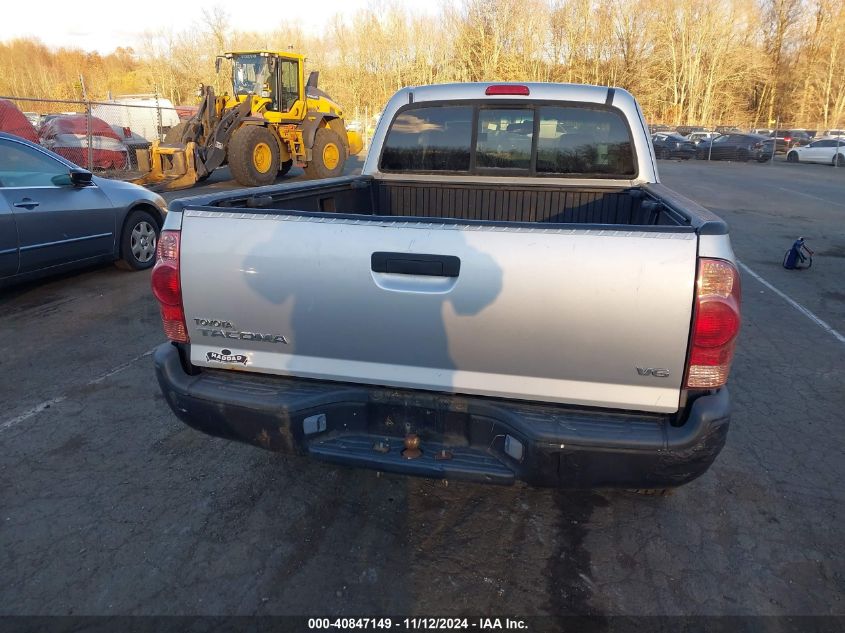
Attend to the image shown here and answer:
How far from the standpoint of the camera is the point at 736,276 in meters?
2.08

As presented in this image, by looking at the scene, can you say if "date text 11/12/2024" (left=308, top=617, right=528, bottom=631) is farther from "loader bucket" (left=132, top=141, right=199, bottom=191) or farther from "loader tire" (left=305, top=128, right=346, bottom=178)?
"loader tire" (left=305, top=128, right=346, bottom=178)

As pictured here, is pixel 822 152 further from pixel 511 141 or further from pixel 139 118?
pixel 139 118

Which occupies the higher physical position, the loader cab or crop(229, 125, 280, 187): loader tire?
the loader cab

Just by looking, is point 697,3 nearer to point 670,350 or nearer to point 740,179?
point 740,179

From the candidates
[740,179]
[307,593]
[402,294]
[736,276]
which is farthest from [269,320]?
[740,179]

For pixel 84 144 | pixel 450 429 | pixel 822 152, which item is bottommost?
pixel 450 429

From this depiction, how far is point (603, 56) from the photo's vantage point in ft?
185

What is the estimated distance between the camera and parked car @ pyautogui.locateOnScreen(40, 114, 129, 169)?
54.5 ft

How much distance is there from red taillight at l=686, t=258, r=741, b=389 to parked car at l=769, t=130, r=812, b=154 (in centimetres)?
3866

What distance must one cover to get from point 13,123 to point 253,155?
681 centimetres

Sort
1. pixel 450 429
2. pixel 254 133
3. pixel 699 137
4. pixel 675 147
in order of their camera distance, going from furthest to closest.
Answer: pixel 699 137 → pixel 675 147 → pixel 254 133 → pixel 450 429

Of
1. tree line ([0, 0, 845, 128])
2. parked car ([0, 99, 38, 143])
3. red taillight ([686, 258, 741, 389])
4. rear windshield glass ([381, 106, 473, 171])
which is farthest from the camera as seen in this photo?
tree line ([0, 0, 845, 128])

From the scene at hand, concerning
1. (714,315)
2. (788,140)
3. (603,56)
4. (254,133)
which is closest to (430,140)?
(714,315)

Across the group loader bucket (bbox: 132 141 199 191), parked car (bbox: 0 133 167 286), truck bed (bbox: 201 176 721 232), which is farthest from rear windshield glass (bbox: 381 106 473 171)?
loader bucket (bbox: 132 141 199 191)
